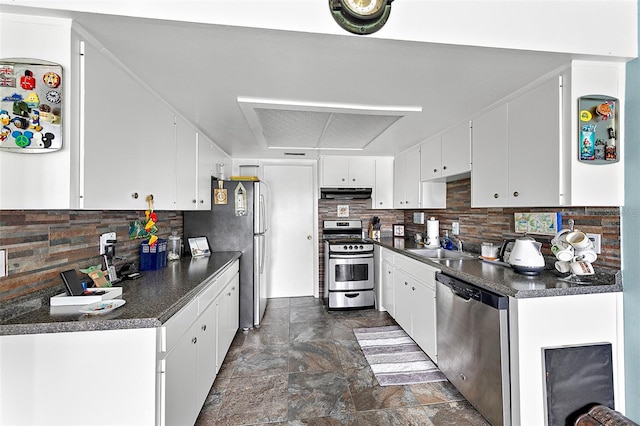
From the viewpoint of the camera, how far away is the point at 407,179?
366 cm

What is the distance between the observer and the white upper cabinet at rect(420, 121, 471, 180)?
2.47 metres

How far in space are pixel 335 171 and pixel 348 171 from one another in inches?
7.6

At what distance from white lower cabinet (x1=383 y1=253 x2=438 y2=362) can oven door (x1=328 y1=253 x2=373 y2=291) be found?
563mm

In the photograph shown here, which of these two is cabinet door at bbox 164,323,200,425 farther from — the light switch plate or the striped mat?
the striped mat

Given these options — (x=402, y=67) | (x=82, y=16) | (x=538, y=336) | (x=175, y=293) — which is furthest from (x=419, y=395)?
(x=82, y=16)

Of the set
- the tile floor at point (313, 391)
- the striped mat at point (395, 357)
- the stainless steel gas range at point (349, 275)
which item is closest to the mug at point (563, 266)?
the tile floor at point (313, 391)

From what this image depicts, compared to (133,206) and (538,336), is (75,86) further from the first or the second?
(538,336)

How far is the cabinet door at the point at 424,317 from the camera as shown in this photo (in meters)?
2.43

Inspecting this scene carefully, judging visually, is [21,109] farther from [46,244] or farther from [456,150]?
[456,150]

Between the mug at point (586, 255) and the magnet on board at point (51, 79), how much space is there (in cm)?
278

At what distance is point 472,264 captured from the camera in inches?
90.4

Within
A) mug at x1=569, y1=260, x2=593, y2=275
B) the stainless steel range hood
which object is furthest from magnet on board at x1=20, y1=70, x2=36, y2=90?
the stainless steel range hood

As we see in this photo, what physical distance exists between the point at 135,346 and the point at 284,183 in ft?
10.9

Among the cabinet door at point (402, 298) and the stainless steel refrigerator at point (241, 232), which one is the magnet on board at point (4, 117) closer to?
the stainless steel refrigerator at point (241, 232)
